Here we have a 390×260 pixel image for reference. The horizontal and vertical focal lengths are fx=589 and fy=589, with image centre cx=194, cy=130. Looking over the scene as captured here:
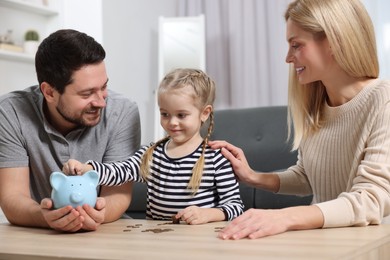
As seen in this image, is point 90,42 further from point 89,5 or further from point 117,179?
point 89,5

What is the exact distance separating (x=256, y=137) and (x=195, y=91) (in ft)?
4.55

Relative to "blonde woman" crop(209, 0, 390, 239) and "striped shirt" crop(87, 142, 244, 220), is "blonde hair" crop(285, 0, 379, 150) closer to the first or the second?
"blonde woman" crop(209, 0, 390, 239)

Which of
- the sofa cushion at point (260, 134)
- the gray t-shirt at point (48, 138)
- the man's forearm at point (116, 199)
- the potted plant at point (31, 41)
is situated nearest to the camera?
the man's forearm at point (116, 199)

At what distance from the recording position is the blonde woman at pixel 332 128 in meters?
1.24

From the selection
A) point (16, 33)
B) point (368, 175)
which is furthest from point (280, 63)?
point (368, 175)

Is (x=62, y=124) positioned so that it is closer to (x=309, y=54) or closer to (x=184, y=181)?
(x=184, y=181)

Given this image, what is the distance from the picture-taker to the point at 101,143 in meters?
1.74

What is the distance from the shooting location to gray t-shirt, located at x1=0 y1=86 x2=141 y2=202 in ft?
5.49

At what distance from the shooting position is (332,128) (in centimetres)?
155

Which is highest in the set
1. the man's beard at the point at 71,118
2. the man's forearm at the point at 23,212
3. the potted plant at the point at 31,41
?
the potted plant at the point at 31,41

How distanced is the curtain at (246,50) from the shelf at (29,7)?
132cm

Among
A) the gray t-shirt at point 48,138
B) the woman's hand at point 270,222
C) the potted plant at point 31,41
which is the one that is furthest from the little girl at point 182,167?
the potted plant at point 31,41

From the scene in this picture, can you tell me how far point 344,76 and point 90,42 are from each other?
0.72m

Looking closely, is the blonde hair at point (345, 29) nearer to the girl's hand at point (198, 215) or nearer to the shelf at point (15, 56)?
the girl's hand at point (198, 215)
